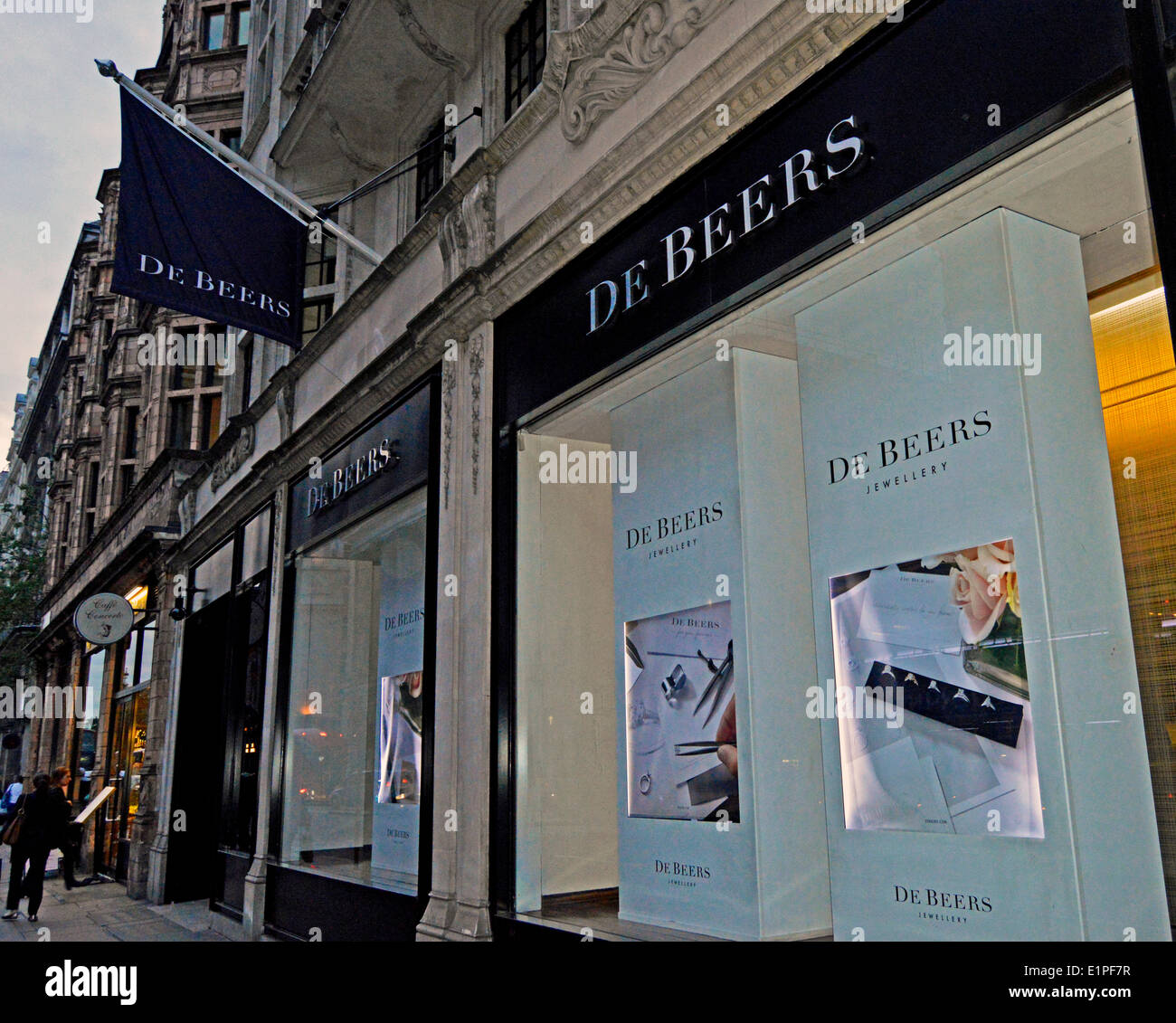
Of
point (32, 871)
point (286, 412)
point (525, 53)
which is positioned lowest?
point (32, 871)

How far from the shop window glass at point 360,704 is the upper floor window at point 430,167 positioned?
378cm

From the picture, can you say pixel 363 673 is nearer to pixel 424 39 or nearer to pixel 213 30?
pixel 424 39

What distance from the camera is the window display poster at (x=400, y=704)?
8898 mm

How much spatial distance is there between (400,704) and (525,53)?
6009 mm

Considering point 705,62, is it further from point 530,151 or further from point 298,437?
point 298,437

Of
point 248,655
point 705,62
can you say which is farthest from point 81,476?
point 705,62

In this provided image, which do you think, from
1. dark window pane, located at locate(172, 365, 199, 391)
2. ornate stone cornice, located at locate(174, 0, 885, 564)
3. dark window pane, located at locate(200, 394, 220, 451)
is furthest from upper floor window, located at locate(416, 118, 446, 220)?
dark window pane, located at locate(172, 365, 199, 391)

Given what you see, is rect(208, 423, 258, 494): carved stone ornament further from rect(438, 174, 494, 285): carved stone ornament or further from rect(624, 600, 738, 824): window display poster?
rect(624, 600, 738, 824): window display poster

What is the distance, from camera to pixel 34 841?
44.7 ft

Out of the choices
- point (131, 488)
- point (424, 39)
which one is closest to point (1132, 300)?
point (424, 39)

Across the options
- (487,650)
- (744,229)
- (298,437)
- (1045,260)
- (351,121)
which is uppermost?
(351,121)

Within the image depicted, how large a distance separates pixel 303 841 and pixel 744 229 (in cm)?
858

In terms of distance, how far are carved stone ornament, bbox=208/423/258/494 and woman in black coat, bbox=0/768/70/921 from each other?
16.3 feet
